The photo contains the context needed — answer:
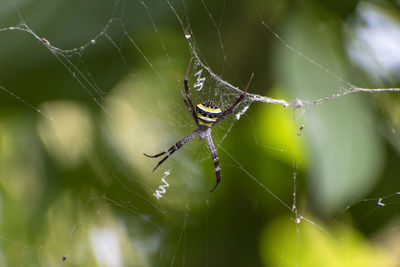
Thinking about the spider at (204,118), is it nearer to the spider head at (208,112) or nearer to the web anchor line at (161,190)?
the spider head at (208,112)

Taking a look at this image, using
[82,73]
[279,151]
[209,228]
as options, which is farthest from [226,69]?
[209,228]

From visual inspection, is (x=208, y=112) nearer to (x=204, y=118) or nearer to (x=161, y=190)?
(x=204, y=118)

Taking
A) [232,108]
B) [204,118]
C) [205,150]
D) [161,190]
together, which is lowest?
[161,190]

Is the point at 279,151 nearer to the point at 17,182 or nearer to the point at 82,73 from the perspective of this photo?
the point at 82,73

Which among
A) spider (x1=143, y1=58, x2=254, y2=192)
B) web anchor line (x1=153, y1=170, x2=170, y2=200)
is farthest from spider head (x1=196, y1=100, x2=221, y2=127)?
web anchor line (x1=153, y1=170, x2=170, y2=200)

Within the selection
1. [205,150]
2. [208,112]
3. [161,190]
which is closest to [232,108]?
[208,112]

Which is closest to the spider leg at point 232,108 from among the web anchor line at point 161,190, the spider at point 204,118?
the spider at point 204,118
